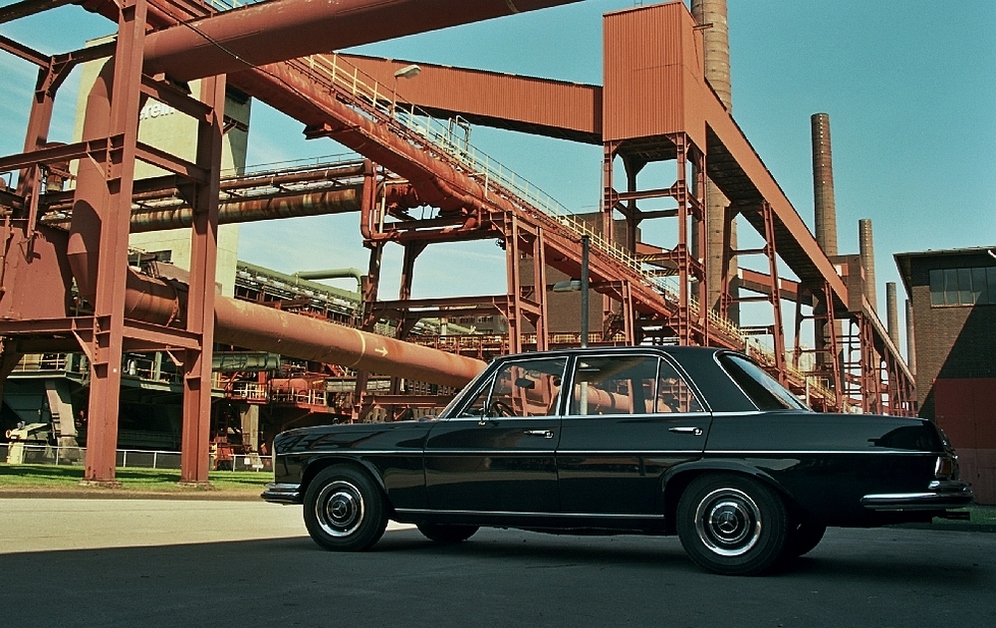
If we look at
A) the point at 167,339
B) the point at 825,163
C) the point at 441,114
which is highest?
the point at 825,163

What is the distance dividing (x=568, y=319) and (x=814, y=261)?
48.6 ft

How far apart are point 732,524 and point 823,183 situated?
215 feet

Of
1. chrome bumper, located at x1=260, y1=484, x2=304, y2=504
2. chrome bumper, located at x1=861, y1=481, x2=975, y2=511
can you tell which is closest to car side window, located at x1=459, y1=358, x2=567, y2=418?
chrome bumper, located at x1=260, y1=484, x2=304, y2=504

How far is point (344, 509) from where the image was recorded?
720 cm

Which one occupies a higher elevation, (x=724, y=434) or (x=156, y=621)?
(x=724, y=434)

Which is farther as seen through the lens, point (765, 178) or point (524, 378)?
point (765, 178)

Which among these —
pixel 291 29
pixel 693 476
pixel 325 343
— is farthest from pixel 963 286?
pixel 693 476

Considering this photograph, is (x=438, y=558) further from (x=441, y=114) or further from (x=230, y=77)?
(x=441, y=114)

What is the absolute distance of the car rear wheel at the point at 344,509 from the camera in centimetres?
707

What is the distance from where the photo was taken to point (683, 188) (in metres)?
36.1

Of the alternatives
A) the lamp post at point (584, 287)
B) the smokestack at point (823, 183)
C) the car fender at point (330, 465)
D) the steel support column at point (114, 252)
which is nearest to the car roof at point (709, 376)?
the car fender at point (330, 465)

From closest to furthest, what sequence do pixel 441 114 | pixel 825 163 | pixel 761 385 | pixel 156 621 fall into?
pixel 156 621 → pixel 761 385 → pixel 441 114 → pixel 825 163

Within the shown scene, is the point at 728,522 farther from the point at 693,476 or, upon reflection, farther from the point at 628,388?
the point at 628,388

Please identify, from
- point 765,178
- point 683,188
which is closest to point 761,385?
point 683,188
